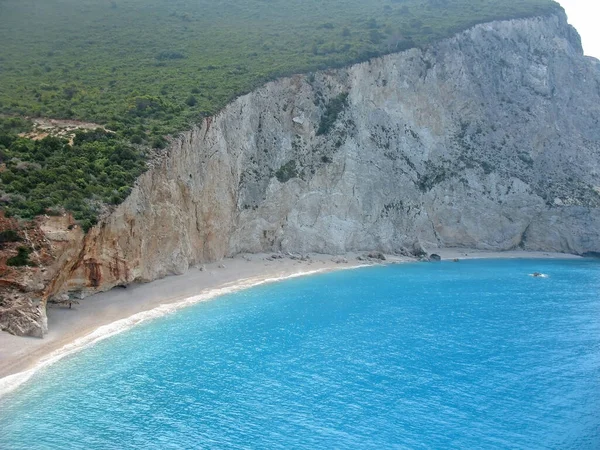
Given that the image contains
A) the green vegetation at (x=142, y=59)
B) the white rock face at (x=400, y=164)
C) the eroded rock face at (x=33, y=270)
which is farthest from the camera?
the white rock face at (x=400, y=164)

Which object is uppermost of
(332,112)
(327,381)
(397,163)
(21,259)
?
(332,112)

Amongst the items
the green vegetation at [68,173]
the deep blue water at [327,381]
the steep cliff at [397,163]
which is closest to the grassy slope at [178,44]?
the steep cliff at [397,163]

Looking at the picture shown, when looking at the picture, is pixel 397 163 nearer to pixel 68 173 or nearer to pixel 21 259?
pixel 68 173

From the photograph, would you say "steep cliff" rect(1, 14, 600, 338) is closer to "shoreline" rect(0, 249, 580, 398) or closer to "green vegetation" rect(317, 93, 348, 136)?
"green vegetation" rect(317, 93, 348, 136)

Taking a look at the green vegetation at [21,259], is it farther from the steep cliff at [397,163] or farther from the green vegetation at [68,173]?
the steep cliff at [397,163]

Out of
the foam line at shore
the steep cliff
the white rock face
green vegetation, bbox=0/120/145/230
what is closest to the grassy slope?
→ the white rock face

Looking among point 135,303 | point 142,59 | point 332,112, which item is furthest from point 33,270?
point 142,59

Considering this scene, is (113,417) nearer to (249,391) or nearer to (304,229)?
(249,391)

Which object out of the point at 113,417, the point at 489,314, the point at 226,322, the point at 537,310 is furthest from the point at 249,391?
the point at 537,310
